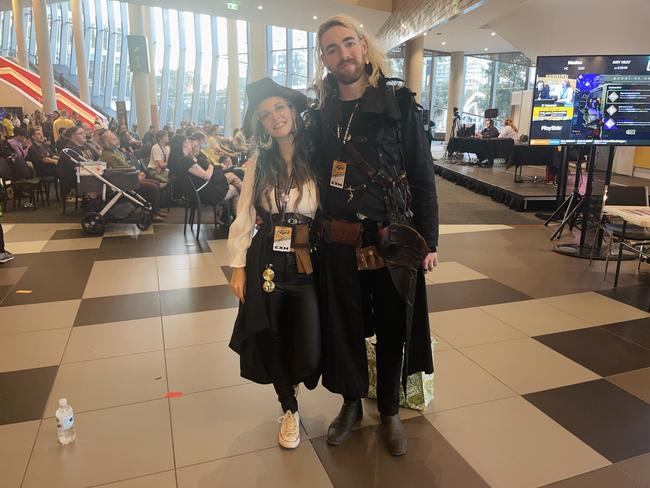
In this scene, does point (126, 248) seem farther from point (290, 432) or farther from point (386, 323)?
point (386, 323)

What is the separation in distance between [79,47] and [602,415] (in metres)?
23.2

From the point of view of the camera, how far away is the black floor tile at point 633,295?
3684 mm

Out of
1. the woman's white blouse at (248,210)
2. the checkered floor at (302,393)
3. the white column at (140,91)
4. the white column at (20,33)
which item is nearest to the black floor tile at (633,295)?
the checkered floor at (302,393)

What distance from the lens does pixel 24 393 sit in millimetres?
2455

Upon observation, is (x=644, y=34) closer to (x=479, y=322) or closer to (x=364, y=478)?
(x=479, y=322)

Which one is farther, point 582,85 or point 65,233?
point 65,233

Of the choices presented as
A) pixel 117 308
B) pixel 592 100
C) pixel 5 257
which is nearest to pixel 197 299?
pixel 117 308

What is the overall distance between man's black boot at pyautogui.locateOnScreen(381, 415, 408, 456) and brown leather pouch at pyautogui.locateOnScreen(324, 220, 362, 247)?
80 cm

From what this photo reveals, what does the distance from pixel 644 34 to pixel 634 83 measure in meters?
7.21

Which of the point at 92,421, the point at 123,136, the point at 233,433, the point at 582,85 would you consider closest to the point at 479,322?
the point at 233,433

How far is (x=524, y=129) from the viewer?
15.5 metres

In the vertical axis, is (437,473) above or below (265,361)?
below

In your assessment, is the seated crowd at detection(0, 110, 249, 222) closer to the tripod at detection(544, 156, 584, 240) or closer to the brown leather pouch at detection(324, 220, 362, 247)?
the brown leather pouch at detection(324, 220, 362, 247)

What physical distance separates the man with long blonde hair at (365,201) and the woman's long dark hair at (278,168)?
52mm
